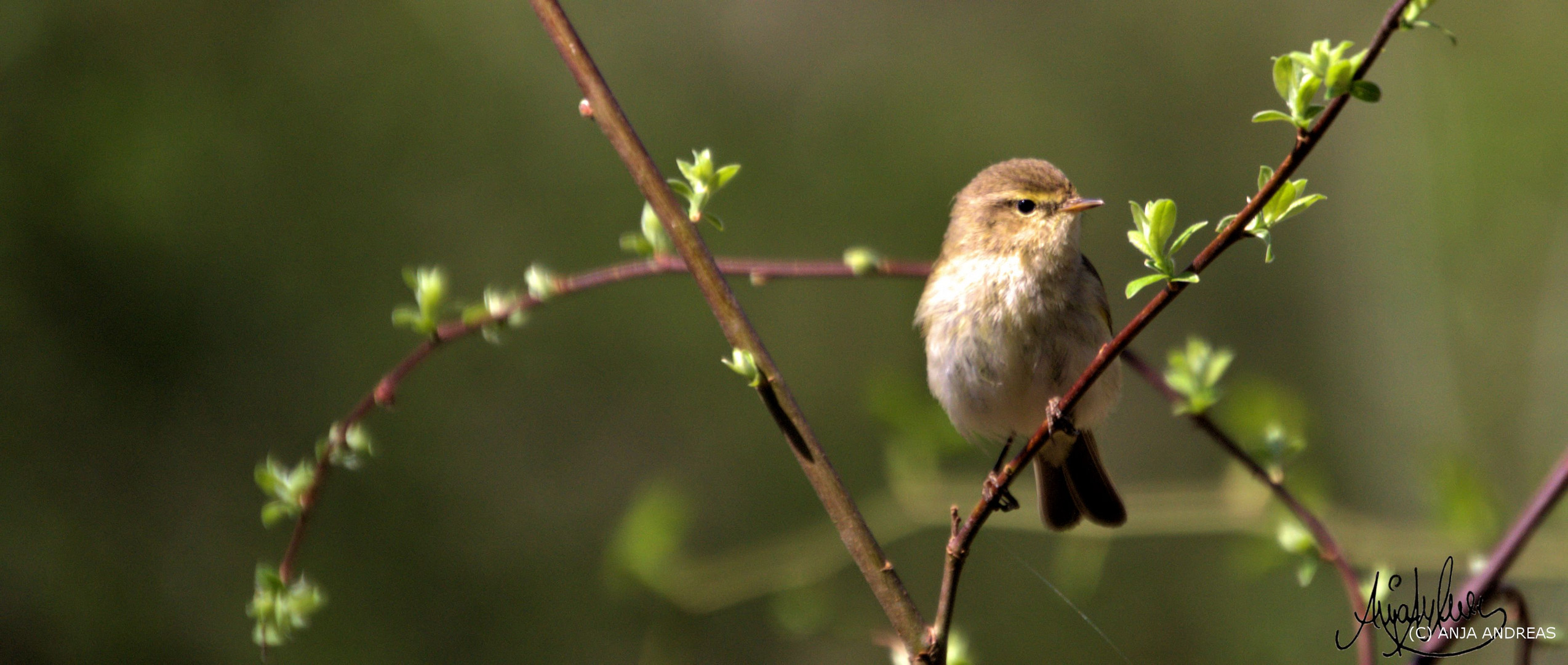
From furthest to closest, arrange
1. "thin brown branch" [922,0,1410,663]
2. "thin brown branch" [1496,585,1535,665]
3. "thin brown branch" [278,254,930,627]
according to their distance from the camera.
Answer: "thin brown branch" [278,254,930,627], "thin brown branch" [1496,585,1535,665], "thin brown branch" [922,0,1410,663]

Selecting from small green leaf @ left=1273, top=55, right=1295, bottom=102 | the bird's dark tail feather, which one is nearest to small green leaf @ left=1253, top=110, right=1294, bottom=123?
small green leaf @ left=1273, top=55, right=1295, bottom=102

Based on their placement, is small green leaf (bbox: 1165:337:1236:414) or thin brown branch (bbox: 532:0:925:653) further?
small green leaf (bbox: 1165:337:1236:414)

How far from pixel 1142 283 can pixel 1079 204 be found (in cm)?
116

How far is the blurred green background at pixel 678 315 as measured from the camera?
3.51 metres

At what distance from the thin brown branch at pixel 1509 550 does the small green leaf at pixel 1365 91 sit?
1.45 ft

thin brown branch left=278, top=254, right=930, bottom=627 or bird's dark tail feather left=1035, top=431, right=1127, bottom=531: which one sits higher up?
thin brown branch left=278, top=254, right=930, bottom=627

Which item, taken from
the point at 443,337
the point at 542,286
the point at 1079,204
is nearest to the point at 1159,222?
the point at 542,286

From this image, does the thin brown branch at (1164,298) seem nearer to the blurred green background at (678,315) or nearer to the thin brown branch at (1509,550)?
the thin brown branch at (1509,550)

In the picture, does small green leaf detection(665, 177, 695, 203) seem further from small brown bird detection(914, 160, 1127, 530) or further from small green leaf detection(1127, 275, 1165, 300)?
small brown bird detection(914, 160, 1127, 530)

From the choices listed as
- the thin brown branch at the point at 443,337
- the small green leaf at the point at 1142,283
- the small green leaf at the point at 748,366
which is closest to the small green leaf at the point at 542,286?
the thin brown branch at the point at 443,337

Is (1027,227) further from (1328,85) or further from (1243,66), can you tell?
(1243,66)

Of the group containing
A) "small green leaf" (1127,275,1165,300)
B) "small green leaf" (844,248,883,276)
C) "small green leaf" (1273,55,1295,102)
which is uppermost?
"small green leaf" (1273,55,1295,102)

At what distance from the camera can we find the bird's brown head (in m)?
2.32

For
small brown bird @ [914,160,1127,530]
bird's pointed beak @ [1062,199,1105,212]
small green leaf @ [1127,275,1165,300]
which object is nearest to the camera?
small green leaf @ [1127,275,1165,300]
